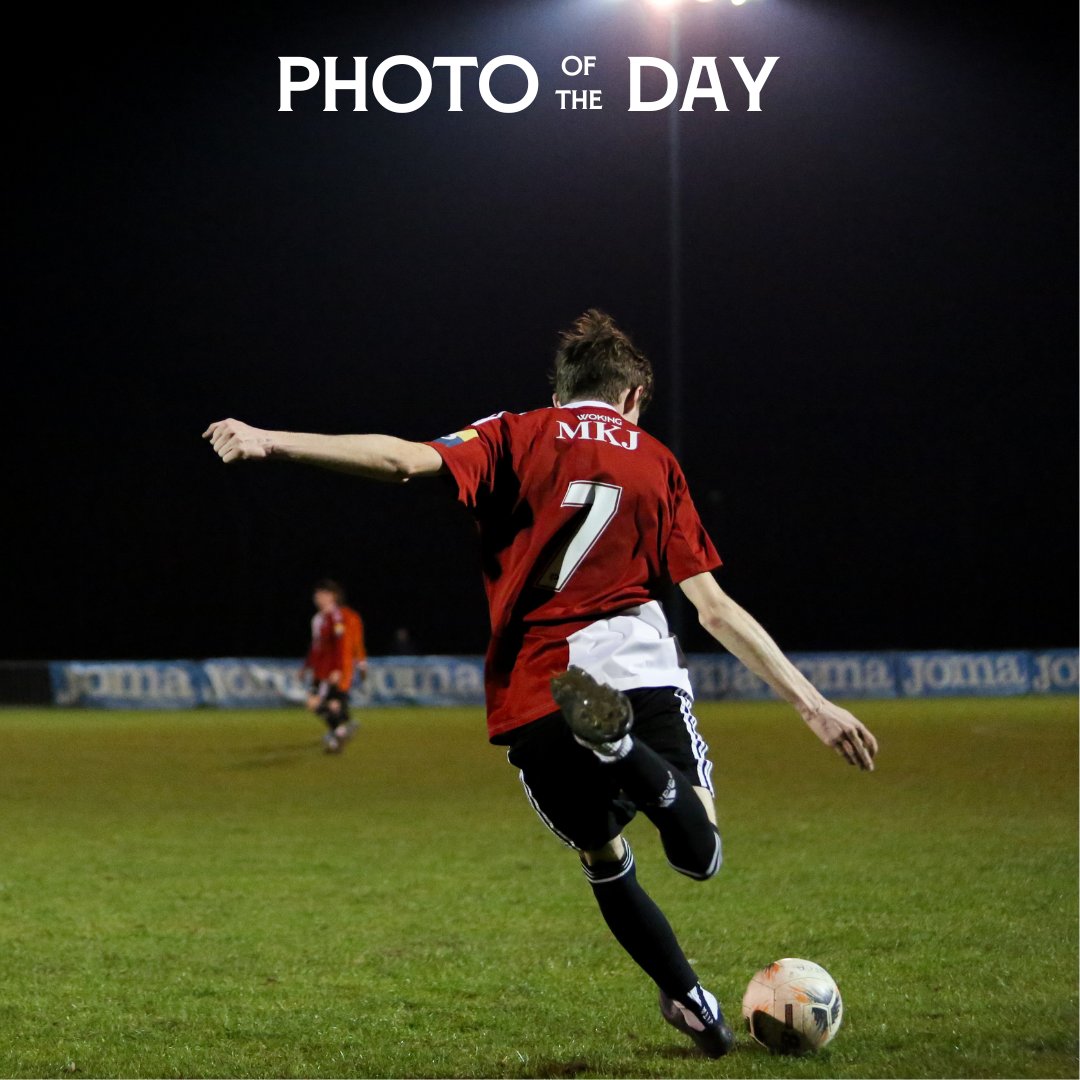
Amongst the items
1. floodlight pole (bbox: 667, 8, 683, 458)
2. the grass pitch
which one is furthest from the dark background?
the grass pitch

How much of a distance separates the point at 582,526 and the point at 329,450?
109 cm

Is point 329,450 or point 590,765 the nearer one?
point 329,450

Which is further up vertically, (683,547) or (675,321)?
(675,321)

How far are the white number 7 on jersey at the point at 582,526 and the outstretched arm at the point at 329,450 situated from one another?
2.07ft

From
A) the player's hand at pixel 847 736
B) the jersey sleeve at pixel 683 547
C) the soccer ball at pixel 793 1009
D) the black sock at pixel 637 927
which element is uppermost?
the jersey sleeve at pixel 683 547

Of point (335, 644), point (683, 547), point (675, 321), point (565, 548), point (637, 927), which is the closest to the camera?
point (565, 548)

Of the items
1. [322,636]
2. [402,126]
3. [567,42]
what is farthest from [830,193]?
[567,42]

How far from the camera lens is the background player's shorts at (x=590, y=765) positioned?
441cm

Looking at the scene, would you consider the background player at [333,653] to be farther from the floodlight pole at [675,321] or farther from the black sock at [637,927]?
the black sock at [637,927]

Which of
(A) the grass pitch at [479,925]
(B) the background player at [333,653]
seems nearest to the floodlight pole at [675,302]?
(B) the background player at [333,653]

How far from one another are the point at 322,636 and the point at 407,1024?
1302 cm

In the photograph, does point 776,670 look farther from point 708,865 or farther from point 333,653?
point 333,653

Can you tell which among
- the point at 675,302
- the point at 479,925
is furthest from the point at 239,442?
the point at 675,302

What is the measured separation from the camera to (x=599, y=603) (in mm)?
4484
